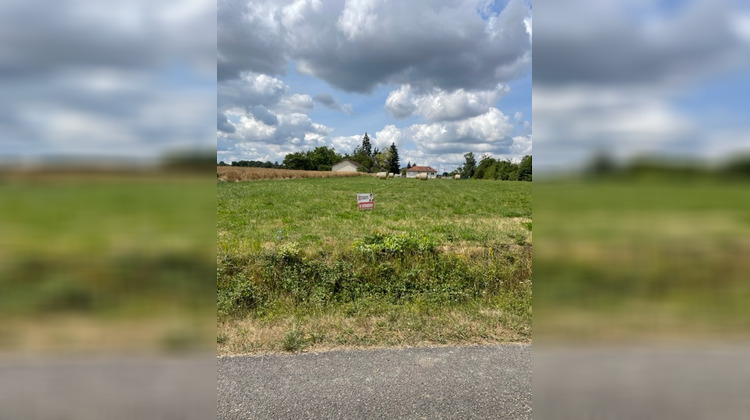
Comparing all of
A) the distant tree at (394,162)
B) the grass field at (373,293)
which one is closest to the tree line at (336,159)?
the distant tree at (394,162)

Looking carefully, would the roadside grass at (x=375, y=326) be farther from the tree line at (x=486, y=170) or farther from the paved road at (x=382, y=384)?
the tree line at (x=486, y=170)
